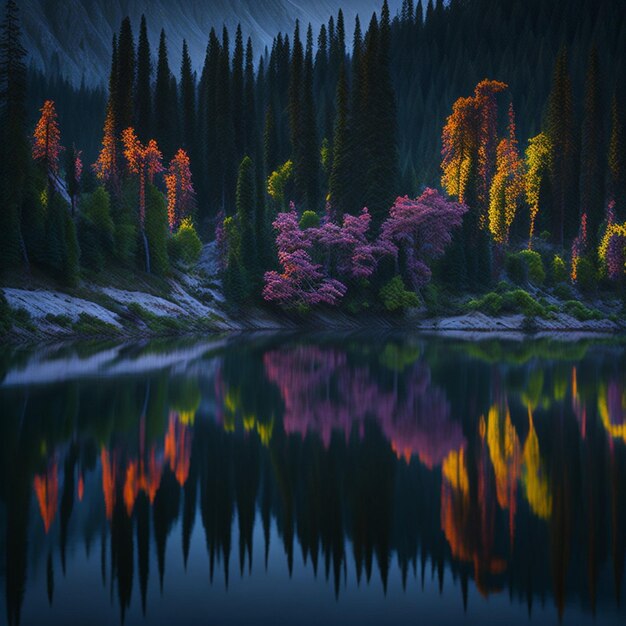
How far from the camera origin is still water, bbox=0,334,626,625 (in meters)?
6.64

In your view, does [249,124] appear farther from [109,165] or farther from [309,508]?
[309,508]

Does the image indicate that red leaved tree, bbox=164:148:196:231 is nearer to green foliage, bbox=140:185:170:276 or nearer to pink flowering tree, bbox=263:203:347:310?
pink flowering tree, bbox=263:203:347:310

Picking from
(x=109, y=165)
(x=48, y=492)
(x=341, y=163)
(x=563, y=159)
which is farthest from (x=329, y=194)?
(x=48, y=492)

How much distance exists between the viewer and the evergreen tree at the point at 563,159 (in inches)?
3228

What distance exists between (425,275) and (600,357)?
31.9 m

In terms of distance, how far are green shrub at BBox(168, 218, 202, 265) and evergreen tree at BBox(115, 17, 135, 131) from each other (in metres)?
16.8

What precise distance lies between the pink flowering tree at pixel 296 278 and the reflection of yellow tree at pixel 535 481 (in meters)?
45.3

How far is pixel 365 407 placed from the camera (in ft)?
56.6

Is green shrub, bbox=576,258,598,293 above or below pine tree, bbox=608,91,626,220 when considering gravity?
below

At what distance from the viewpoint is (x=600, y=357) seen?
33.5 metres

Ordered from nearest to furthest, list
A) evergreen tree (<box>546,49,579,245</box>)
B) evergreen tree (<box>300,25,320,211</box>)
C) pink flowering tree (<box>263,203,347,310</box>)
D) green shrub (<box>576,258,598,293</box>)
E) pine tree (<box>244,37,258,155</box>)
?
1. pink flowering tree (<box>263,203,347,310</box>)
2. green shrub (<box>576,258,598,293</box>)
3. evergreen tree (<box>300,25,320,211</box>)
4. evergreen tree (<box>546,49,579,245</box>)
5. pine tree (<box>244,37,258,155</box>)

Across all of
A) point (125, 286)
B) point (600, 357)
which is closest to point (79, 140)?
point (125, 286)

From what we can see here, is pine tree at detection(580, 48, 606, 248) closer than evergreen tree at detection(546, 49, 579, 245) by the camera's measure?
Yes

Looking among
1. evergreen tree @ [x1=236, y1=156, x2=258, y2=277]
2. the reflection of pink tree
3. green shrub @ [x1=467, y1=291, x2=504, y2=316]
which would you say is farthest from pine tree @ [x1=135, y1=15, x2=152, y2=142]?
the reflection of pink tree
